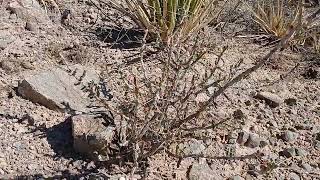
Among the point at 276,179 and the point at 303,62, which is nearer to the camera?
the point at 276,179

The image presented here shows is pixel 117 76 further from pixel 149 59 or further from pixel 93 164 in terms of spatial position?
pixel 93 164

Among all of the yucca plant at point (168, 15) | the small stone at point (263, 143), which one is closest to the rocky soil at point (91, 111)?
the small stone at point (263, 143)

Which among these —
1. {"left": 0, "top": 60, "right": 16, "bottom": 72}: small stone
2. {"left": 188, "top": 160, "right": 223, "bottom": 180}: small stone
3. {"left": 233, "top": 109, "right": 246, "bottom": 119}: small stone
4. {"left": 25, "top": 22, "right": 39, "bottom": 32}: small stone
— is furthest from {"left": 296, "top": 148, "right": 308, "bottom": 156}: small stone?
{"left": 25, "top": 22, "right": 39, "bottom": 32}: small stone

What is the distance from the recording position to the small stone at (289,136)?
2283 mm

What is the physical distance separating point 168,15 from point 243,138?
28.7 inches

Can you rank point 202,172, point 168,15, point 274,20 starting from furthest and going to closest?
point 274,20 < point 168,15 < point 202,172

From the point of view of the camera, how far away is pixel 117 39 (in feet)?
8.75

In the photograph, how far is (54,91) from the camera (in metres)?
2.21

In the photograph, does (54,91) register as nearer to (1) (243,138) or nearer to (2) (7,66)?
(2) (7,66)

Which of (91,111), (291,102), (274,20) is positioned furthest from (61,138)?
(274,20)

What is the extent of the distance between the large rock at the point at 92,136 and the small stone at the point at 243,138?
531 millimetres

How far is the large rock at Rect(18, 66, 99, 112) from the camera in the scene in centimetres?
217

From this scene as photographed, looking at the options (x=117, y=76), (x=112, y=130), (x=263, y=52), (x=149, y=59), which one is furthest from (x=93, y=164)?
(x=263, y=52)

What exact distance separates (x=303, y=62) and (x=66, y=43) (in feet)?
3.73
